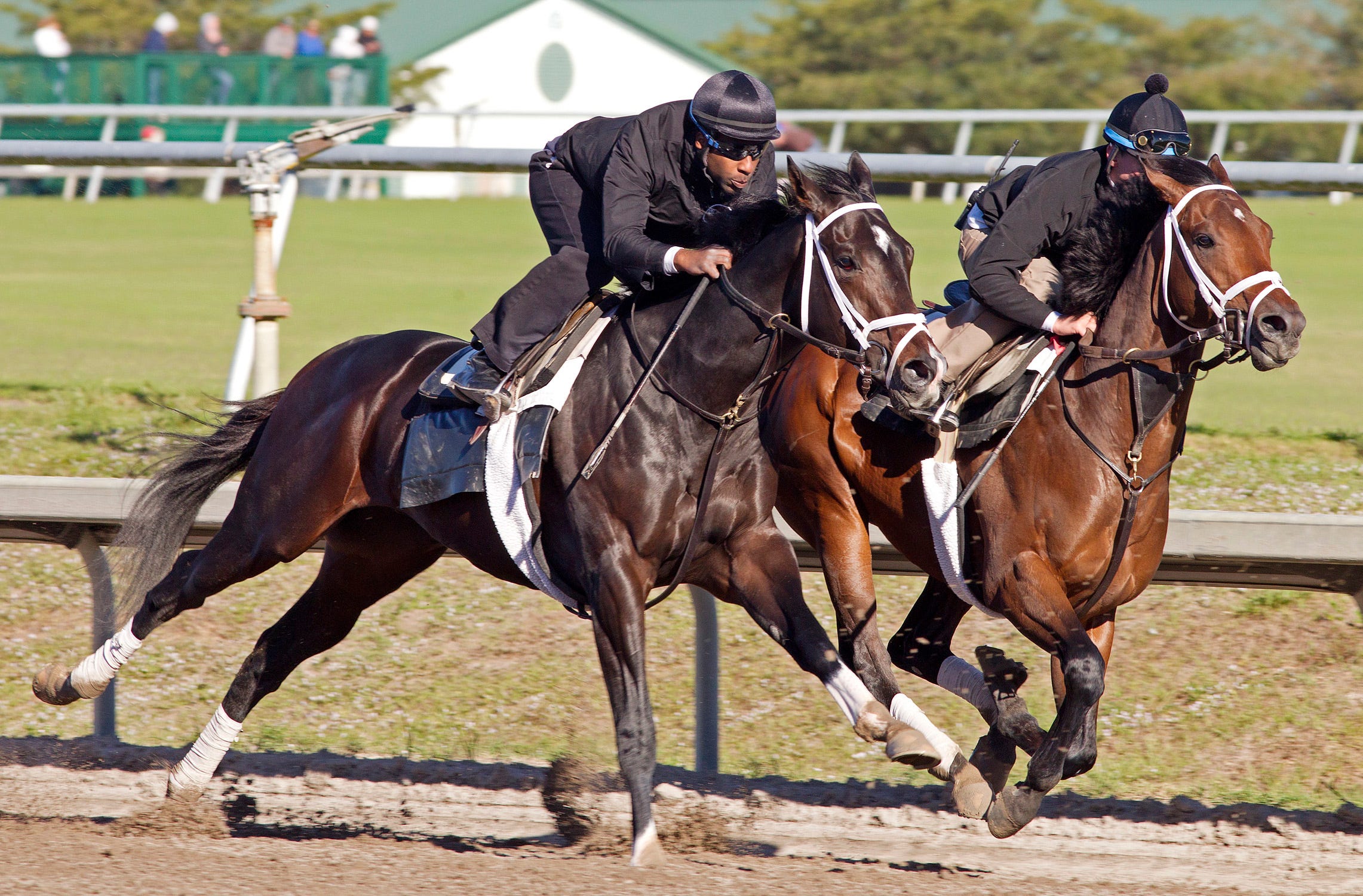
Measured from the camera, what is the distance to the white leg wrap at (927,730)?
388cm

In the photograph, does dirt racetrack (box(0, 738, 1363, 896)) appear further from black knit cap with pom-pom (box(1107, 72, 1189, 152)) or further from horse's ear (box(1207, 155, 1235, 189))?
black knit cap with pom-pom (box(1107, 72, 1189, 152))

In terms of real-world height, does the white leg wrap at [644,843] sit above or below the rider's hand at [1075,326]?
below

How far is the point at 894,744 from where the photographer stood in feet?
12.1

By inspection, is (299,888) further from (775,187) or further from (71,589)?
(71,589)

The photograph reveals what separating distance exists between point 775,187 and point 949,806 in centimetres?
181

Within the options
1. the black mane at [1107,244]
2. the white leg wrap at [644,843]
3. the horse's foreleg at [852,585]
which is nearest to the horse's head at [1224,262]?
the black mane at [1107,244]

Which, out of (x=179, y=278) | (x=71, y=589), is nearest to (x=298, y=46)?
(x=179, y=278)

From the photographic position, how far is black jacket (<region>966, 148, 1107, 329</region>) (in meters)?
4.15

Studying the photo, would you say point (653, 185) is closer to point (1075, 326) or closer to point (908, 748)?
point (1075, 326)

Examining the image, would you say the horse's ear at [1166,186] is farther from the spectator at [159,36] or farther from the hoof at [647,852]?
the spectator at [159,36]

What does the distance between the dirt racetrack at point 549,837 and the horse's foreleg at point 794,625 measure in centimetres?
37

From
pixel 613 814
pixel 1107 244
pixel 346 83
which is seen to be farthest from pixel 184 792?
pixel 346 83

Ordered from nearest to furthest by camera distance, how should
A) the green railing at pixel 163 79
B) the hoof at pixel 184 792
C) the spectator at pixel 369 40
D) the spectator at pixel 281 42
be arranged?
1. the hoof at pixel 184 792
2. the green railing at pixel 163 79
3. the spectator at pixel 281 42
4. the spectator at pixel 369 40

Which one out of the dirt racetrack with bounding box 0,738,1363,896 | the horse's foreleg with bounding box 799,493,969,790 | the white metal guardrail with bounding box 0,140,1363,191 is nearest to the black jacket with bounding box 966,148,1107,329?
the horse's foreleg with bounding box 799,493,969,790
